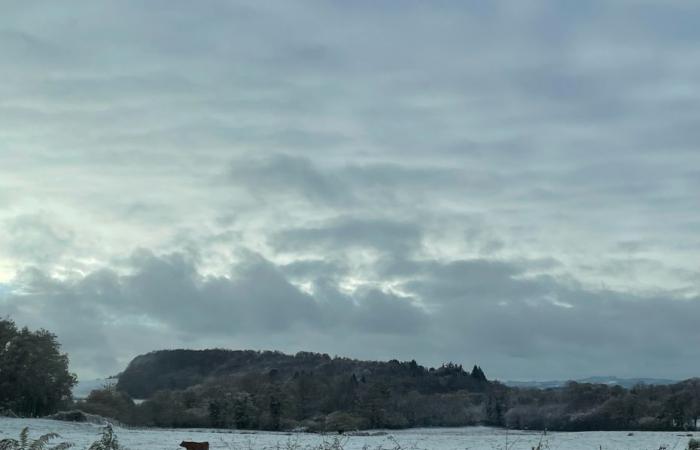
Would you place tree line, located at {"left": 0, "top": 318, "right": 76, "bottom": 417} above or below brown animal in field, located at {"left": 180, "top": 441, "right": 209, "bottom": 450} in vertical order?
above

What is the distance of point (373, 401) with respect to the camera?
115 m

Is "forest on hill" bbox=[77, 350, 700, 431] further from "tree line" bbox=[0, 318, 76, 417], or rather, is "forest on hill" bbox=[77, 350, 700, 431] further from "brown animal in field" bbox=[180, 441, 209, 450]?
"brown animal in field" bbox=[180, 441, 209, 450]

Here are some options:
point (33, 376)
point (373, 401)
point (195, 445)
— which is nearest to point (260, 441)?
point (195, 445)

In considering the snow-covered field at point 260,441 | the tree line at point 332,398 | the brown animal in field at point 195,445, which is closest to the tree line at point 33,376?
the tree line at point 332,398

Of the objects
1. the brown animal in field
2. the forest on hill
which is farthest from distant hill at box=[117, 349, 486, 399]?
the brown animal in field

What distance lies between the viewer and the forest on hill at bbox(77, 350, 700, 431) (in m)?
94.6

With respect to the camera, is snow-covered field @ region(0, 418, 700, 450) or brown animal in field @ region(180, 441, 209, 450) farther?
snow-covered field @ region(0, 418, 700, 450)

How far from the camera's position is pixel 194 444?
63.0 feet

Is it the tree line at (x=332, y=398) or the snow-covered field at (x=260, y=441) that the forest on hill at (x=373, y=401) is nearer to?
the tree line at (x=332, y=398)

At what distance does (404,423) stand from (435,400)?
1641 cm

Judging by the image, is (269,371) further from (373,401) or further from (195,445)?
(195,445)

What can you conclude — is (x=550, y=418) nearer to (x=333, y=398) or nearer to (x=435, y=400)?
(x=435, y=400)

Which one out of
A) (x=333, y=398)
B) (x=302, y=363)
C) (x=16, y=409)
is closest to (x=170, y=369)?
(x=302, y=363)

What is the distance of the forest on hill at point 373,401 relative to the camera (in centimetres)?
9462
